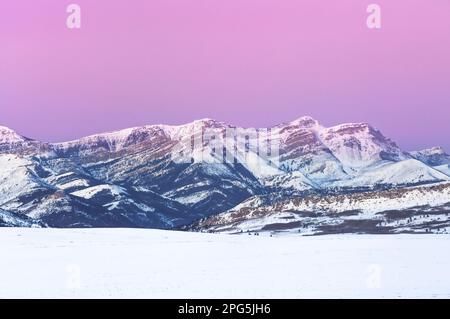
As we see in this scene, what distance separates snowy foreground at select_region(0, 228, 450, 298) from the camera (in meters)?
51.1

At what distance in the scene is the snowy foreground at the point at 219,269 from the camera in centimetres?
5112

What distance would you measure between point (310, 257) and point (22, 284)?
32.9 meters

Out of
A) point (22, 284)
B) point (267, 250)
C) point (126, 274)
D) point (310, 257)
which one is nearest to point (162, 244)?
point (267, 250)

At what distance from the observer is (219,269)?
221 feet

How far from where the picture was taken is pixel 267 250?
302ft

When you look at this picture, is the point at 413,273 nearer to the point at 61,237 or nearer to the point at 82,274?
the point at 82,274
